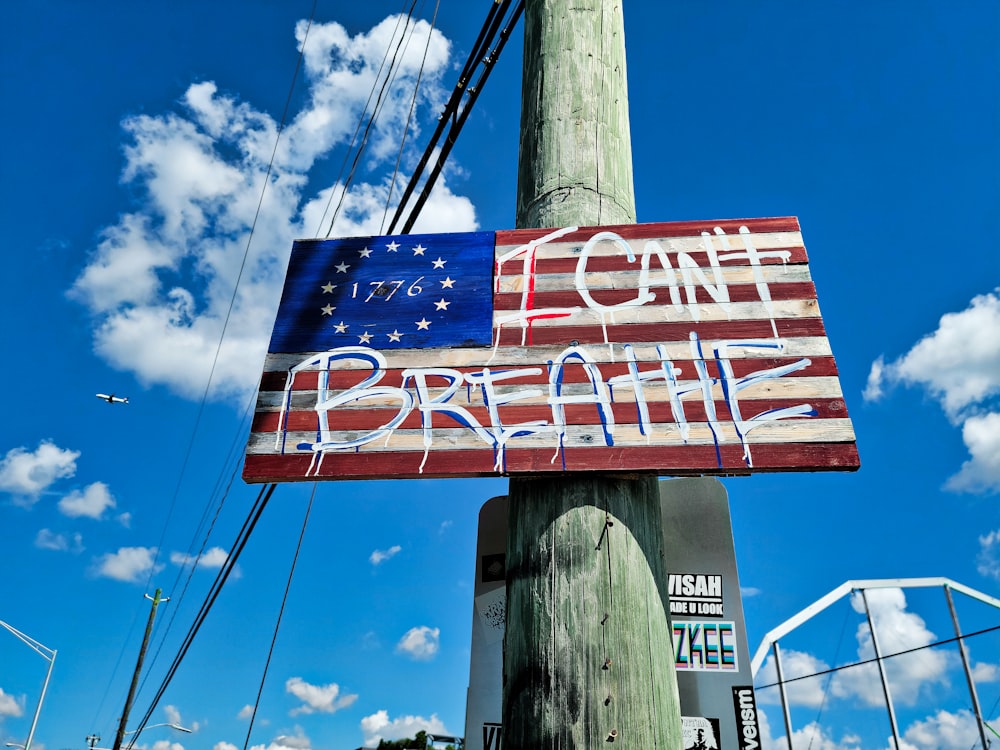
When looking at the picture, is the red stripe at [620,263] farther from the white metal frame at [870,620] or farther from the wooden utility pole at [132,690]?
the wooden utility pole at [132,690]

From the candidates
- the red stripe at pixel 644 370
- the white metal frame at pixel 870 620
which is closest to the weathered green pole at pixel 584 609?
the red stripe at pixel 644 370

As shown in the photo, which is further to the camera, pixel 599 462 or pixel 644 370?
pixel 644 370

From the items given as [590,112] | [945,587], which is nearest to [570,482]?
[590,112]

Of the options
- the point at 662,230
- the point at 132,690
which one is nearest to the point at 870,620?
the point at 662,230

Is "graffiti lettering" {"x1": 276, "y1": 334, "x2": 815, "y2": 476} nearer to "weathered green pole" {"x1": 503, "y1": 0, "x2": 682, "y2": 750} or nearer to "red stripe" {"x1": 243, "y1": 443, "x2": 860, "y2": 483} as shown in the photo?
"red stripe" {"x1": 243, "y1": 443, "x2": 860, "y2": 483}

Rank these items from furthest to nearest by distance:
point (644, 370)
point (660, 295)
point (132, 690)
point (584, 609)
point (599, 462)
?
point (132, 690)
point (660, 295)
point (644, 370)
point (599, 462)
point (584, 609)

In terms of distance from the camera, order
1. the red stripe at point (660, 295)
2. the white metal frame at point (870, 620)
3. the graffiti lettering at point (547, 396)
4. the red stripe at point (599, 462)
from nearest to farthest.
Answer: the red stripe at point (599, 462), the graffiti lettering at point (547, 396), the red stripe at point (660, 295), the white metal frame at point (870, 620)

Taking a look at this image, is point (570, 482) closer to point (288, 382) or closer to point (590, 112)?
point (288, 382)

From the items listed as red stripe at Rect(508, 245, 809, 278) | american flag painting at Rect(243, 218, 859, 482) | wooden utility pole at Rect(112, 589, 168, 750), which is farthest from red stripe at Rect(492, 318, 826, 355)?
wooden utility pole at Rect(112, 589, 168, 750)

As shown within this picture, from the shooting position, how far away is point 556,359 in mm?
2666

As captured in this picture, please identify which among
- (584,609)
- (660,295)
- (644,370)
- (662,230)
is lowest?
(584,609)

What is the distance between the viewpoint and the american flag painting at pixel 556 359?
2.45 meters

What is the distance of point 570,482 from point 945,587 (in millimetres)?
19260

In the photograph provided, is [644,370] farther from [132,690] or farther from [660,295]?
[132,690]
